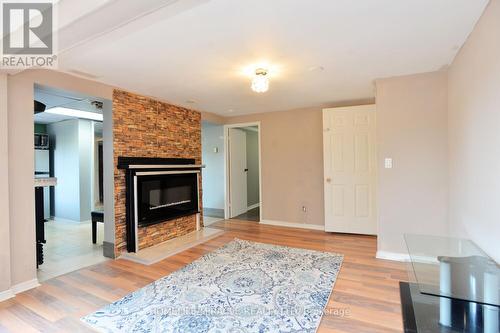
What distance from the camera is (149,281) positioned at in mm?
2631

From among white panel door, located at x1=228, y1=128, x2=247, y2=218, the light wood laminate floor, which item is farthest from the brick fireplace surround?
white panel door, located at x1=228, y1=128, x2=247, y2=218

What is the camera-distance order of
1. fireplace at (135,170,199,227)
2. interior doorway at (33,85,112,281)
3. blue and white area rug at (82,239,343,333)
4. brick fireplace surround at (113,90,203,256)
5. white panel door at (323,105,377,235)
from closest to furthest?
blue and white area rug at (82,239,343,333), brick fireplace surround at (113,90,203,256), fireplace at (135,170,199,227), white panel door at (323,105,377,235), interior doorway at (33,85,112,281)

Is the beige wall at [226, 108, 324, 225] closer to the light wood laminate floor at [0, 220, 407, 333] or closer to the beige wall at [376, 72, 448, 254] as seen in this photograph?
the light wood laminate floor at [0, 220, 407, 333]

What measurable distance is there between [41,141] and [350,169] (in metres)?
6.35

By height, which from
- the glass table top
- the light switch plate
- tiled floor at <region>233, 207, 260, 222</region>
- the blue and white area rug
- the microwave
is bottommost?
the blue and white area rug

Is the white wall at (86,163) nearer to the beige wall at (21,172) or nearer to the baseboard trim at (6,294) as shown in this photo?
the beige wall at (21,172)

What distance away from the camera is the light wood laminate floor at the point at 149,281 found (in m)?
1.93

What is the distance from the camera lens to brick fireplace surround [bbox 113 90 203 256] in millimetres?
3373

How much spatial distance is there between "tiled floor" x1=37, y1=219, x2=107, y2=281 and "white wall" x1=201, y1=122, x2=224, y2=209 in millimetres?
2323

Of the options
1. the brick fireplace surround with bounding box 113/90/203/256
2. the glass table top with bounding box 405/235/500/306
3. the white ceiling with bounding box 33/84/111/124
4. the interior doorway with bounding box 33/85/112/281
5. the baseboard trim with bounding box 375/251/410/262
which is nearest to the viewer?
the glass table top with bounding box 405/235/500/306

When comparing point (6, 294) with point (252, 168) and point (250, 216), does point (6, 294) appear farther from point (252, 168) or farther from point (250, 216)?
point (252, 168)

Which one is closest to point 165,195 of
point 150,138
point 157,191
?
point 157,191

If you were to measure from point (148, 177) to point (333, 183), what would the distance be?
2.97 m

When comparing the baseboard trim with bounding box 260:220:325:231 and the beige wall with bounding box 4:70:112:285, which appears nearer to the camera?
the beige wall with bounding box 4:70:112:285
